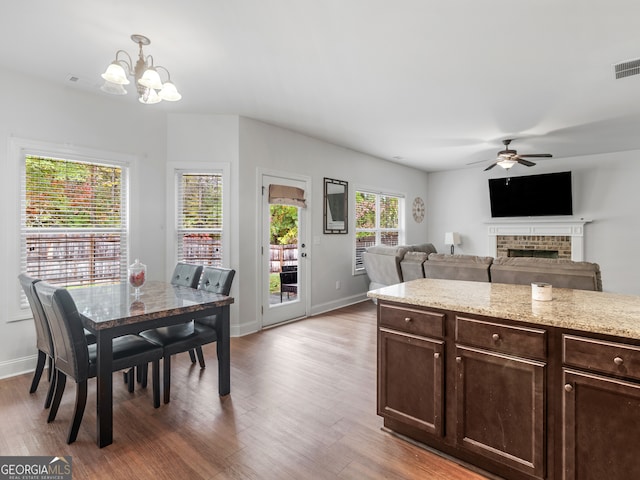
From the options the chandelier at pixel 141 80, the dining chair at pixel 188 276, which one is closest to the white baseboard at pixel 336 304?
the dining chair at pixel 188 276

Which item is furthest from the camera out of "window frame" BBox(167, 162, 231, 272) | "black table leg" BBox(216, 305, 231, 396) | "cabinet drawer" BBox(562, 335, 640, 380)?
"window frame" BBox(167, 162, 231, 272)

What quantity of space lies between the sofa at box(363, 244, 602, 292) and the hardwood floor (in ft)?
5.96

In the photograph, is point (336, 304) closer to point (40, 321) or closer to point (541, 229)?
point (40, 321)

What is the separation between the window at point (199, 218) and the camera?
4199 millimetres

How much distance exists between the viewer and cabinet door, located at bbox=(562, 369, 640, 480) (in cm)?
136

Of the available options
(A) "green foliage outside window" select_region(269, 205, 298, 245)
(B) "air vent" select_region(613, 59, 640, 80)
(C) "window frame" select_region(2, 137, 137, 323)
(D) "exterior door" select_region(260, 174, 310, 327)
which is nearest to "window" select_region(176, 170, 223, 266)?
(D) "exterior door" select_region(260, 174, 310, 327)

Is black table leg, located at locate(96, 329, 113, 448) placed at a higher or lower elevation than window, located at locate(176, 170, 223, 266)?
lower

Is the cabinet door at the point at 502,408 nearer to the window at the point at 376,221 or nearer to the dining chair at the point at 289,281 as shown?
the dining chair at the point at 289,281

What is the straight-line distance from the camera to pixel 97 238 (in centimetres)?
366

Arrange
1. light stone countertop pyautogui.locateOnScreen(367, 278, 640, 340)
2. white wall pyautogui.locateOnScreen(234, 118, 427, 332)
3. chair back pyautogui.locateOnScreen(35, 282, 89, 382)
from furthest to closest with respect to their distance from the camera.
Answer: white wall pyautogui.locateOnScreen(234, 118, 427, 332), chair back pyautogui.locateOnScreen(35, 282, 89, 382), light stone countertop pyautogui.locateOnScreen(367, 278, 640, 340)

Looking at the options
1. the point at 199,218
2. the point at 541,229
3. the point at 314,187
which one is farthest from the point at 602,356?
the point at 541,229

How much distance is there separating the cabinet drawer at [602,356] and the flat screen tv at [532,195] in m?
6.20

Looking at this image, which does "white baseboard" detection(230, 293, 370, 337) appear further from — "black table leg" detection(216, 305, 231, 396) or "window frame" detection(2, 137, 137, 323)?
"window frame" detection(2, 137, 137, 323)

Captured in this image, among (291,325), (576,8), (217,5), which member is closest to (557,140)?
(576,8)
